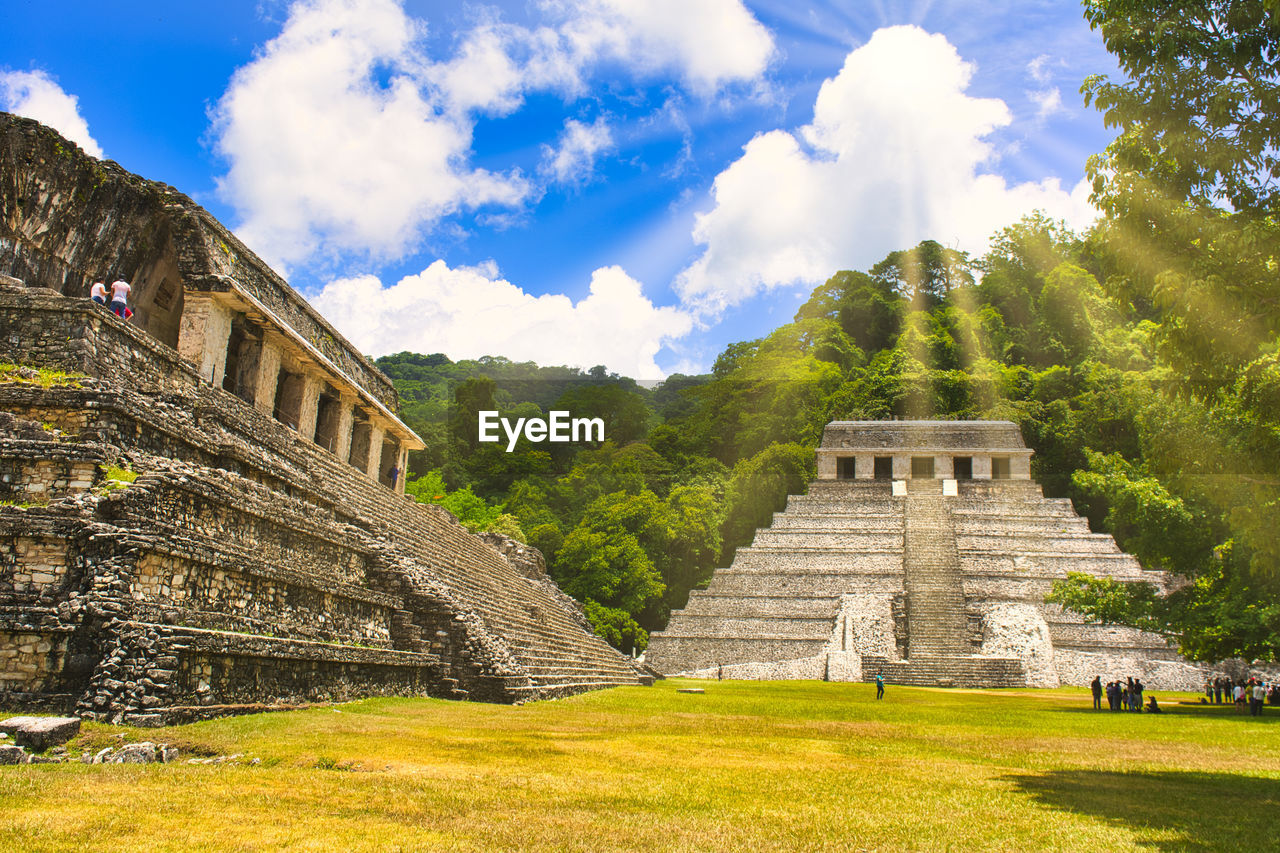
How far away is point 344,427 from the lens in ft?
64.0

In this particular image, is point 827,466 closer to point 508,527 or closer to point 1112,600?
point 508,527

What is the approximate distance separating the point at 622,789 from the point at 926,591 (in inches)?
911

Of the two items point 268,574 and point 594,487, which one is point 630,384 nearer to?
point 594,487

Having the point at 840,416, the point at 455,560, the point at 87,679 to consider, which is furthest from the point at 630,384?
the point at 87,679

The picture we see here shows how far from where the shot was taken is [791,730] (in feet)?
32.8

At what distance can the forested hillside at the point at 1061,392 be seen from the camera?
20.5 feet

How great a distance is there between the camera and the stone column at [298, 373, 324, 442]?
17.3m

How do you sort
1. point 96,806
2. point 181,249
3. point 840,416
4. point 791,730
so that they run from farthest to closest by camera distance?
point 840,416
point 181,249
point 791,730
point 96,806

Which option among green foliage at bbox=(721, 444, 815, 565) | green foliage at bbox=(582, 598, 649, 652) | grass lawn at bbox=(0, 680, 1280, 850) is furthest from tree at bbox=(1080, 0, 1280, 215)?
green foliage at bbox=(721, 444, 815, 565)

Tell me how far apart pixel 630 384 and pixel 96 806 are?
6449 cm

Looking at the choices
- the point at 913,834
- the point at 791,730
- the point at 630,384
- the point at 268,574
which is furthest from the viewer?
the point at 630,384

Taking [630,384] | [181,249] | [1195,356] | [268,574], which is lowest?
[268,574]

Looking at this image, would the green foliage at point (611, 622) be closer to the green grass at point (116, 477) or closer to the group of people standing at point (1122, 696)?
the group of people standing at point (1122, 696)

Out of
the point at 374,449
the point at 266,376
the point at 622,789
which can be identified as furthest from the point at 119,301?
the point at 374,449
